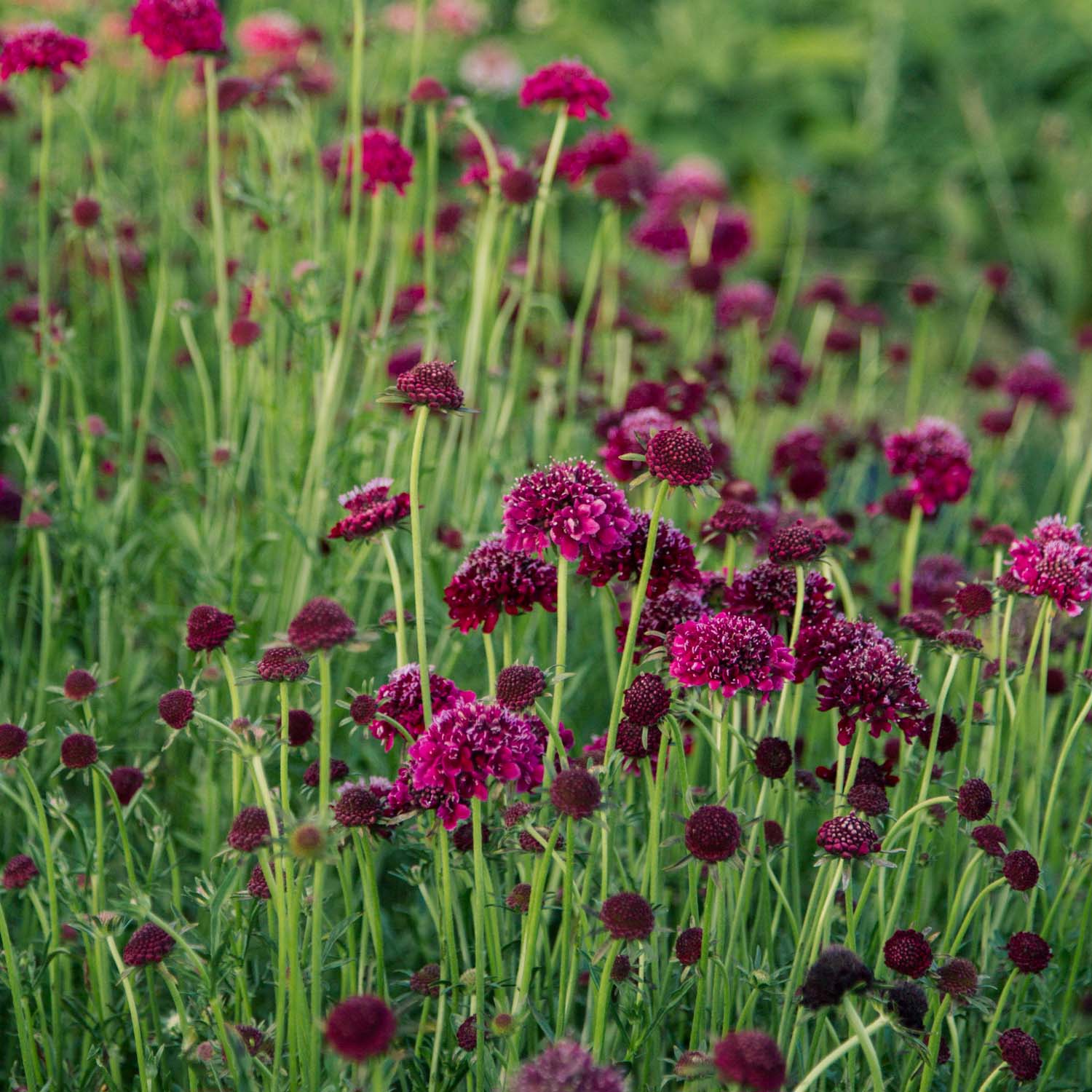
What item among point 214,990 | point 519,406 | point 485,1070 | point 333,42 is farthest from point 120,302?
point 333,42

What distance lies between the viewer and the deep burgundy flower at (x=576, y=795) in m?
1.35

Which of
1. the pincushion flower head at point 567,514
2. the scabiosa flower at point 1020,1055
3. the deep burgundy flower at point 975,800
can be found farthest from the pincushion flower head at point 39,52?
the scabiosa flower at point 1020,1055

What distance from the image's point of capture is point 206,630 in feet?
5.20

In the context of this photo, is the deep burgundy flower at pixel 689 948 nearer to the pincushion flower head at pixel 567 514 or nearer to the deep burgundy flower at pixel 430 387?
the pincushion flower head at pixel 567 514

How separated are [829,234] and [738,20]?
1387 mm

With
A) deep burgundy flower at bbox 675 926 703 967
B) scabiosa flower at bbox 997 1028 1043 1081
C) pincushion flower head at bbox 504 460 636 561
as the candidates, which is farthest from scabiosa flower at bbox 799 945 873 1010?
pincushion flower head at bbox 504 460 636 561

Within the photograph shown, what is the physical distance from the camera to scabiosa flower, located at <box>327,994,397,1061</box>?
1.11m

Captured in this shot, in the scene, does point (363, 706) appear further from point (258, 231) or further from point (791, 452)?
point (258, 231)

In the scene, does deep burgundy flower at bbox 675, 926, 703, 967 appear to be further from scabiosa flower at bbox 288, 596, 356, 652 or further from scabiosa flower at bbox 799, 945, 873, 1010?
scabiosa flower at bbox 288, 596, 356, 652

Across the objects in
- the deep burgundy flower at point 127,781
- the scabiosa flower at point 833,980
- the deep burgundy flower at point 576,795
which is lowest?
the deep burgundy flower at point 127,781

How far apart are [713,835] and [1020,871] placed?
484 millimetres

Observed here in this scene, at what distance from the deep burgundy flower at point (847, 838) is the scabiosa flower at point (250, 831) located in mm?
666

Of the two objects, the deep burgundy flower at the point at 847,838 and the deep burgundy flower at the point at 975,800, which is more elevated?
the deep burgundy flower at the point at 847,838

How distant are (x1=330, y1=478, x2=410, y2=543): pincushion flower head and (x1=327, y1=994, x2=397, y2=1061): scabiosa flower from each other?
0.69 meters
